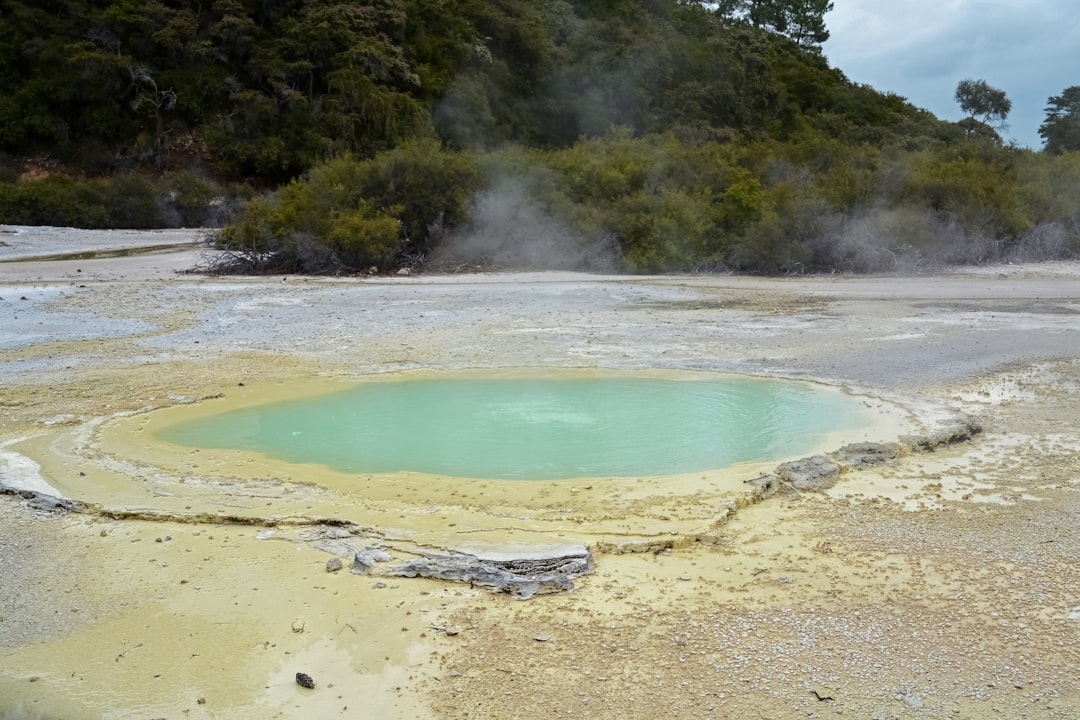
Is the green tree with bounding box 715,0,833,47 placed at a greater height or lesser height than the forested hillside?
greater

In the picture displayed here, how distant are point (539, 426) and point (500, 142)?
32068mm

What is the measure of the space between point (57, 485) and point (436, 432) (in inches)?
104

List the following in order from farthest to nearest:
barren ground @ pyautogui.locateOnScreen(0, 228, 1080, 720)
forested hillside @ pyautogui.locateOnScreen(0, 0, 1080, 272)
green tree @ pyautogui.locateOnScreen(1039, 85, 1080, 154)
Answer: green tree @ pyautogui.locateOnScreen(1039, 85, 1080, 154) → forested hillside @ pyautogui.locateOnScreen(0, 0, 1080, 272) → barren ground @ pyautogui.locateOnScreen(0, 228, 1080, 720)

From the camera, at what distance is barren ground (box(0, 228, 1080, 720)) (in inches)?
141

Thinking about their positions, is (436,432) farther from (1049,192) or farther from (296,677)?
(1049,192)

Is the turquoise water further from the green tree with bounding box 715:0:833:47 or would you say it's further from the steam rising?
the green tree with bounding box 715:0:833:47

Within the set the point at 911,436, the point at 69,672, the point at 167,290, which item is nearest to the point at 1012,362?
the point at 911,436

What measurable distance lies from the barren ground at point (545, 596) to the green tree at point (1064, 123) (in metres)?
38.2

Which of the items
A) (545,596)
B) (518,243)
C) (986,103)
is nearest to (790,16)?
(986,103)

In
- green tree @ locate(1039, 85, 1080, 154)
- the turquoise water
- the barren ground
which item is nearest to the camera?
the barren ground

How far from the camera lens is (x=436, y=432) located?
7.28 m

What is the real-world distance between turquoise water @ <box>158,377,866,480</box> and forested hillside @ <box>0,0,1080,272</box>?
1039 centimetres

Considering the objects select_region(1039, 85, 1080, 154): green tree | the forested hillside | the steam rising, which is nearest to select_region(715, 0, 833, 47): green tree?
the forested hillside

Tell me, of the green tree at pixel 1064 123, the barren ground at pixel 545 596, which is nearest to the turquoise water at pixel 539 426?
the barren ground at pixel 545 596
